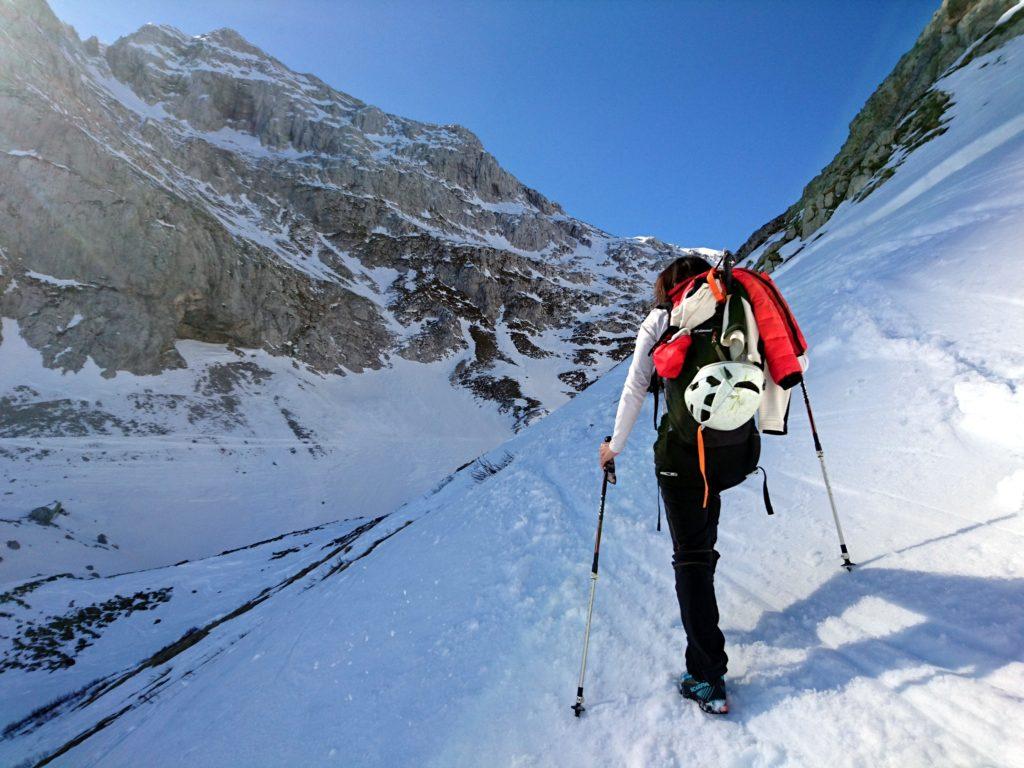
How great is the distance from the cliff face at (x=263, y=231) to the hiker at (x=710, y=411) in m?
43.9

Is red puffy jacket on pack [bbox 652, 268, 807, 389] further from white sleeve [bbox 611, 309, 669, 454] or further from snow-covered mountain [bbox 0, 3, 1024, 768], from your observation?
snow-covered mountain [bbox 0, 3, 1024, 768]

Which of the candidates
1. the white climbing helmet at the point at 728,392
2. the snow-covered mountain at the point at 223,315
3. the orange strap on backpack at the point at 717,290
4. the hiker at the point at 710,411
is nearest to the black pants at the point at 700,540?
the hiker at the point at 710,411

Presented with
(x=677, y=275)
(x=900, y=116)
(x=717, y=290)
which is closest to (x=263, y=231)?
(x=900, y=116)

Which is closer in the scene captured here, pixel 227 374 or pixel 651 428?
pixel 651 428

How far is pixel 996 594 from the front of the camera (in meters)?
2.51

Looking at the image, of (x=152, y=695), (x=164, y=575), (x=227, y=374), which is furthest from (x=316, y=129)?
(x=152, y=695)

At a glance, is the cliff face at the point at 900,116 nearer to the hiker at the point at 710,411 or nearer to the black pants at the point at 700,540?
the hiker at the point at 710,411

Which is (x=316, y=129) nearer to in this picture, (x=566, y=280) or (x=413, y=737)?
(x=566, y=280)

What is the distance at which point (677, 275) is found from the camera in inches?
115

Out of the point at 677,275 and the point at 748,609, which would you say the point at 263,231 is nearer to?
the point at 677,275

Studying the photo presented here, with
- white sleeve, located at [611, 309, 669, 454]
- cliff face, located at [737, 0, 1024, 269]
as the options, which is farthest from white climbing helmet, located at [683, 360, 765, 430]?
cliff face, located at [737, 0, 1024, 269]

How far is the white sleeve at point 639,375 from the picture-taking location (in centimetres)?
284

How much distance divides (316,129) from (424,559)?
108 m

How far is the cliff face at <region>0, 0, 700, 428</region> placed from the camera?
124 feet
